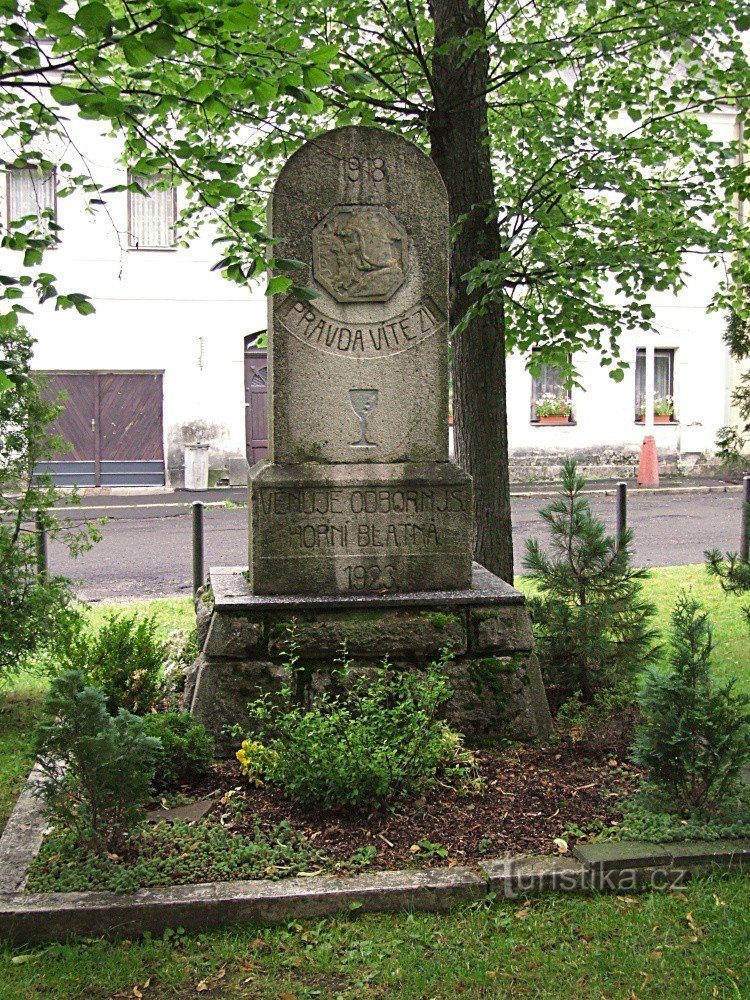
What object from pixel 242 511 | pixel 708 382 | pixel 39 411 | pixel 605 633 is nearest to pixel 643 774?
pixel 605 633

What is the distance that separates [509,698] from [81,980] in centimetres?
264

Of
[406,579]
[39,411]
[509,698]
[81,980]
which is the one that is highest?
[39,411]

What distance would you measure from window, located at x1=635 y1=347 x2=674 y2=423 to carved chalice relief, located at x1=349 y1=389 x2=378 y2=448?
733 inches

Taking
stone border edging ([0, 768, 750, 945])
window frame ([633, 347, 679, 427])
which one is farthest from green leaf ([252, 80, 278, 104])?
window frame ([633, 347, 679, 427])

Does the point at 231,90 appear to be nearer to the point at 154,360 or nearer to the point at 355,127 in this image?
the point at 355,127

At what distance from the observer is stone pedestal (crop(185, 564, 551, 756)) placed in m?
5.22

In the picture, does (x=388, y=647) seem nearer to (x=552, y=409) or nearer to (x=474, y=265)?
(x=474, y=265)

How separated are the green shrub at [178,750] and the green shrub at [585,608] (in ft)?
6.79

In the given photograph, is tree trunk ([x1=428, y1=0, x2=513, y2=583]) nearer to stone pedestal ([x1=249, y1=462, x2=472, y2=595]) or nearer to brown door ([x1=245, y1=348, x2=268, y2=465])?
stone pedestal ([x1=249, y1=462, x2=472, y2=595])

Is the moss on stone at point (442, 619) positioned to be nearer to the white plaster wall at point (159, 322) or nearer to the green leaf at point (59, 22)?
the green leaf at point (59, 22)

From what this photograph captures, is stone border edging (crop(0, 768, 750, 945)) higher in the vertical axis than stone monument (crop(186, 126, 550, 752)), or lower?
lower

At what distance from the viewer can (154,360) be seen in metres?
20.4

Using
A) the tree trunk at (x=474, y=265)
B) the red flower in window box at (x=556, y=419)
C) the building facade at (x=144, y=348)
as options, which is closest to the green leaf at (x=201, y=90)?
the tree trunk at (x=474, y=265)

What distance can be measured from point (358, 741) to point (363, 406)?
6.04 feet
